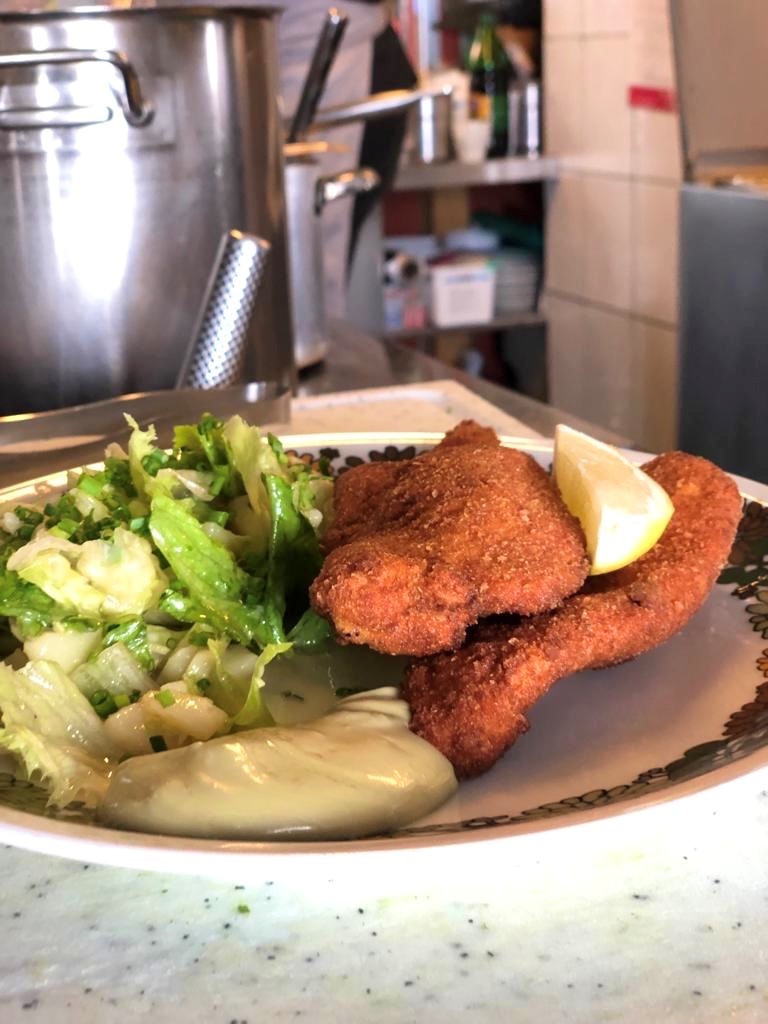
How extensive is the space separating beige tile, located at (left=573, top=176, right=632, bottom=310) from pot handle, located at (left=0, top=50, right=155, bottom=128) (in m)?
2.34

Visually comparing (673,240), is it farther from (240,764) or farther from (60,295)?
(240,764)

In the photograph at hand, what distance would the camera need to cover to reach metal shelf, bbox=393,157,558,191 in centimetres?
348

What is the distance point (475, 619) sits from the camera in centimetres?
68

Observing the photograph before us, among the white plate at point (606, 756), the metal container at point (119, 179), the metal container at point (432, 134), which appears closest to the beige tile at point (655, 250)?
the metal container at point (432, 134)

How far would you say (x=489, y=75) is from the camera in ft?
12.3

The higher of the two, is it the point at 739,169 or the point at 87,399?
the point at 739,169

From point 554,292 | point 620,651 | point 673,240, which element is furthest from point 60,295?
point 554,292

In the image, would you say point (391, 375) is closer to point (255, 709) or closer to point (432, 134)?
point (255, 709)

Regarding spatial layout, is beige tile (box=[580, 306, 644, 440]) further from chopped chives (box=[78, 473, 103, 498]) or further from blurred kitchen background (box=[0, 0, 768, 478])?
chopped chives (box=[78, 473, 103, 498])

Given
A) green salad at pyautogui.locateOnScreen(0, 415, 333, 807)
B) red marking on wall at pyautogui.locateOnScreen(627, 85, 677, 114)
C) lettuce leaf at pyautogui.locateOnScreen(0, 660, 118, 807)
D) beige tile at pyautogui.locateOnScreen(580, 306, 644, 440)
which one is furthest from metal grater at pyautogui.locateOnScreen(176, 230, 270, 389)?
beige tile at pyautogui.locateOnScreen(580, 306, 644, 440)

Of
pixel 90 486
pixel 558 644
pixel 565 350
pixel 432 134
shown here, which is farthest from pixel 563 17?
pixel 558 644

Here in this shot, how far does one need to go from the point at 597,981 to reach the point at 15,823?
258 millimetres

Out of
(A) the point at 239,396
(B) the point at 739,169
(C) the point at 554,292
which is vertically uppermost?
(B) the point at 739,169

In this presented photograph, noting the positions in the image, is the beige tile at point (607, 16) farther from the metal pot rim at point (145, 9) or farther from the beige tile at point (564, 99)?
the metal pot rim at point (145, 9)
